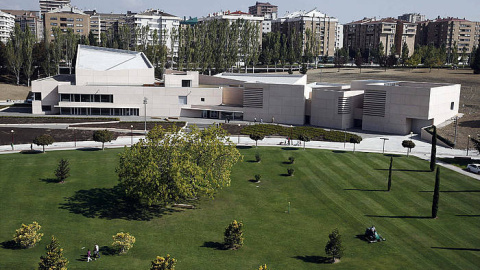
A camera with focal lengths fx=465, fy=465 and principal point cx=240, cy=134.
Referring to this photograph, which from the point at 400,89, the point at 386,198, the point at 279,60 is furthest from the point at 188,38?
the point at 386,198

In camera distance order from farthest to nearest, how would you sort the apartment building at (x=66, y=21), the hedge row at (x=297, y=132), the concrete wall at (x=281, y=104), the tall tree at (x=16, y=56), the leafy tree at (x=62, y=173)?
the apartment building at (x=66, y=21), the tall tree at (x=16, y=56), the concrete wall at (x=281, y=104), the hedge row at (x=297, y=132), the leafy tree at (x=62, y=173)

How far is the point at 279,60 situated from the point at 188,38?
4028 centimetres

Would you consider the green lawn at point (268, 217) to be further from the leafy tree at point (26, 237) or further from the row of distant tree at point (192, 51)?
the row of distant tree at point (192, 51)

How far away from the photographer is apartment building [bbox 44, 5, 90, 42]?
612 feet

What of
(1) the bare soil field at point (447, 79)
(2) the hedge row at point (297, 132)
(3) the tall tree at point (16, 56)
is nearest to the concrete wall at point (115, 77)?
(2) the hedge row at point (297, 132)

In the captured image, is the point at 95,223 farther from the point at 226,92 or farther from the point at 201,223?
the point at 226,92

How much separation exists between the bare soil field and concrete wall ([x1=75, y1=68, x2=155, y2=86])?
58661mm

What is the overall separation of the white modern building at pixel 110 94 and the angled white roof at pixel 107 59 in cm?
21

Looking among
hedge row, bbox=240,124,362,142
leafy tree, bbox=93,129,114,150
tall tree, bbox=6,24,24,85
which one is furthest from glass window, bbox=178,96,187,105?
tall tree, bbox=6,24,24,85

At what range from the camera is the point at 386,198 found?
4644 centimetres

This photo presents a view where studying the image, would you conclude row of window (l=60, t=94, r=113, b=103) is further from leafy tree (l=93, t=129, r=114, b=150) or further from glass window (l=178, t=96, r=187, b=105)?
leafy tree (l=93, t=129, r=114, b=150)

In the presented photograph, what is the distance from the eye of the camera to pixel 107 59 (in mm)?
99250

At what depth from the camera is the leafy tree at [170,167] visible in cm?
4006

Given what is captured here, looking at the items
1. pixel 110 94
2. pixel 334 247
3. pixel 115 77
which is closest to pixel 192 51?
pixel 115 77
